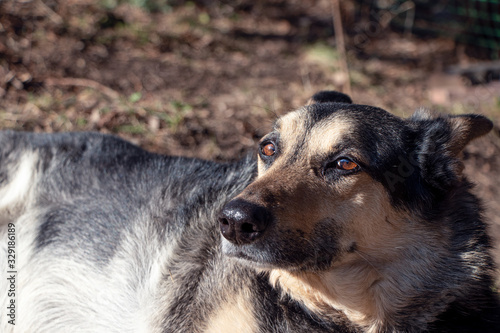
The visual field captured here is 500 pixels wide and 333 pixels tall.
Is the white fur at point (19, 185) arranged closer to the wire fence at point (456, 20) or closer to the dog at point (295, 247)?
the dog at point (295, 247)

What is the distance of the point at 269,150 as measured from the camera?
3367 millimetres

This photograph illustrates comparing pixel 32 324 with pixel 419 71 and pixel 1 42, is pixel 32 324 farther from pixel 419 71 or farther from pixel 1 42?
pixel 419 71

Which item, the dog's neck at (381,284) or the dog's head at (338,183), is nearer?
the dog's head at (338,183)

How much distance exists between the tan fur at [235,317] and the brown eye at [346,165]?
3.20 ft

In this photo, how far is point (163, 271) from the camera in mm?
3500

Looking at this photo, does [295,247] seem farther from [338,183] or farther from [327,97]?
[327,97]

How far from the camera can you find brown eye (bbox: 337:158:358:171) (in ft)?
9.90

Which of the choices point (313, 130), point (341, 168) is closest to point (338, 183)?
point (341, 168)

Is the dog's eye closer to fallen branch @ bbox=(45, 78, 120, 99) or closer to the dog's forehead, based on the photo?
the dog's forehead

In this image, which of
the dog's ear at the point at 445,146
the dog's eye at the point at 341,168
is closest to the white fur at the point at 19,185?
the dog's eye at the point at 341,168

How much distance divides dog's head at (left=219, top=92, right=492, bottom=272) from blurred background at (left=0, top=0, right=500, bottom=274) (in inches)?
58.1

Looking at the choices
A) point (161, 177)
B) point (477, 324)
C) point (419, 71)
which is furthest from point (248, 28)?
point (477, 324)

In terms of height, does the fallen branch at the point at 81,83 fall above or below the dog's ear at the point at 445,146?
below

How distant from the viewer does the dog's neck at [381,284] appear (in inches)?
119
